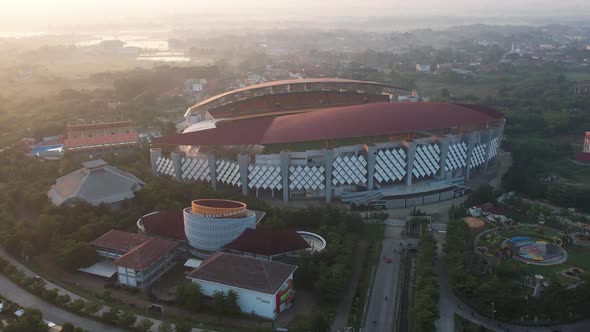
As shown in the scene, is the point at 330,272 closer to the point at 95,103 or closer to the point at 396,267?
the point at 396,267

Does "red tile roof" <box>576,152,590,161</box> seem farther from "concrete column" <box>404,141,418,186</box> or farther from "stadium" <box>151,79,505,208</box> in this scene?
"concrete column" <box>404,141,418,186</box>

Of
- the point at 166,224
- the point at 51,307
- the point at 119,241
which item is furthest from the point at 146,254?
the point at 51,307

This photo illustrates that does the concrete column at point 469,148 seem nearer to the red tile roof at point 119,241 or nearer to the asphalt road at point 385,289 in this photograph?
the asphalt road at point 385,289

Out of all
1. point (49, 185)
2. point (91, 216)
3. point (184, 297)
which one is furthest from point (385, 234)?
point (49, 185)

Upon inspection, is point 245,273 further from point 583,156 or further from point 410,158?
point 583,156

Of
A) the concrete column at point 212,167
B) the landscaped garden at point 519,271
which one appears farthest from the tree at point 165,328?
the concrete column at point 212,167

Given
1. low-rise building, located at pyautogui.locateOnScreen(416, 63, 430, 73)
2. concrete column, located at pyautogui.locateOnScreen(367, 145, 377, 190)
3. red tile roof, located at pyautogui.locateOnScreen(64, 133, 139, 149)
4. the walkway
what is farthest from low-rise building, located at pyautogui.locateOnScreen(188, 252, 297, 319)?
low-rise building, located at pyautogui.locateOnScreen(416, 63, 430, 73)
